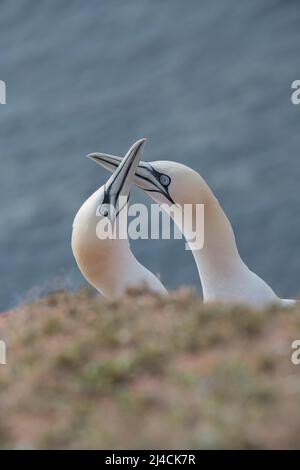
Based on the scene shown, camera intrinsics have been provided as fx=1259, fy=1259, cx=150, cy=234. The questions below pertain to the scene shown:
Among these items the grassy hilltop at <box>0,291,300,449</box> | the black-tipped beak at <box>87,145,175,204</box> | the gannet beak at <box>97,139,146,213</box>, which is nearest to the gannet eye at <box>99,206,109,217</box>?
the gannet beak at <box>97,139,146,213</box>

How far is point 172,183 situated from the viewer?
1212 centimetres

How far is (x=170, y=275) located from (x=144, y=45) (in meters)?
6.64

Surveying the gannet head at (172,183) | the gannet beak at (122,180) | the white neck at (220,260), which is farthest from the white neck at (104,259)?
the gannet head at (172,183)

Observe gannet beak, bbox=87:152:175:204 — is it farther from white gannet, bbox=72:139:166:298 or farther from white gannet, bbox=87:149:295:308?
white gannet, bbox=72:139:166:298

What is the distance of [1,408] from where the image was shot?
7.03 m

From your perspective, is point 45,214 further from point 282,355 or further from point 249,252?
point 282,355

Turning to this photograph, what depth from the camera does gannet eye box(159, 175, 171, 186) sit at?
1215 cm

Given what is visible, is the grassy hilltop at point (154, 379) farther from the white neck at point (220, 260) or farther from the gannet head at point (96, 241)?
the white neck at point (220, 260)

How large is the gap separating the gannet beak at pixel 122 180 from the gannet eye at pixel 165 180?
335 millimetres

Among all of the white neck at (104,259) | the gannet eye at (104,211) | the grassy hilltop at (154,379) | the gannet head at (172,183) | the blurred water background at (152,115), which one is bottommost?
the grassy hilltop at (154,379)

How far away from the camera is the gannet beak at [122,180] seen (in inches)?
467

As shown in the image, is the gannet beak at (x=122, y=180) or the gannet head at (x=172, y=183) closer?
the gannet beak at (x=122, y=180)

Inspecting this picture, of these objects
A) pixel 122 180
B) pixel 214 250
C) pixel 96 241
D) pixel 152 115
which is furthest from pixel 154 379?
pixel 152 115
